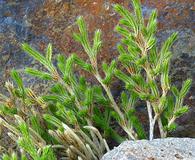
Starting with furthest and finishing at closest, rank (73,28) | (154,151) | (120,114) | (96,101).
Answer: (73,28) < (96,101) < (120,114) < (154,151)

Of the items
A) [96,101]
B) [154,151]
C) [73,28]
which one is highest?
[73,28]

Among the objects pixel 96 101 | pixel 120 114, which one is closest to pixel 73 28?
pixel 96 101

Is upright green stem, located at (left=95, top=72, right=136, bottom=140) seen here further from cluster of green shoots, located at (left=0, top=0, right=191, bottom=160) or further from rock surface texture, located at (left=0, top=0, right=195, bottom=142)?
rock surface texture, located at (left=0, top=0, right=195, bottom=142)

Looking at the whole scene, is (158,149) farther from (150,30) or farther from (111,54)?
(111,54)

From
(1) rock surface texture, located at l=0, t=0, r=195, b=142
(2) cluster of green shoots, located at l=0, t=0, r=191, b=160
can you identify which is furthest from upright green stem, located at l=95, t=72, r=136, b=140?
(1) rock surface texture, located at l=0, t=0, r=195, b=142

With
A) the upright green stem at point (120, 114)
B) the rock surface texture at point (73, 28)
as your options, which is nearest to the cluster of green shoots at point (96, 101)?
the upright green stem at point (120, 114)

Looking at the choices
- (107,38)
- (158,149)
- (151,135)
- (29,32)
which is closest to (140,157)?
(158,149)

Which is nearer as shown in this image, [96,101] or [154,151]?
[154,151]

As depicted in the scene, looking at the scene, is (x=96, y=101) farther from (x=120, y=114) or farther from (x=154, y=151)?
(x=154, y=151)
